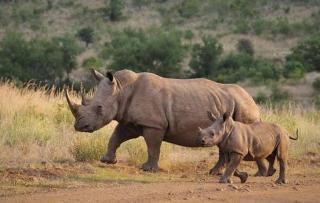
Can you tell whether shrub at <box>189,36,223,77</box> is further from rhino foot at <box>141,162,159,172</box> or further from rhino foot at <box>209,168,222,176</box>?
rhino foot at <box>141,162,159,172</box>

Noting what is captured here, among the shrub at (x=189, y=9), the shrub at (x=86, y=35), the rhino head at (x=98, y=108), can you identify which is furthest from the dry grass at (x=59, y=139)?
the shrub at (x=189, y=9)

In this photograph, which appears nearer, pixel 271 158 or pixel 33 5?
pixel 271 158

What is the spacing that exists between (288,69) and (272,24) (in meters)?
18.8

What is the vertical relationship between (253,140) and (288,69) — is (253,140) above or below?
below

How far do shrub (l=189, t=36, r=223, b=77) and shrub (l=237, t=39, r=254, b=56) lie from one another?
743 cm

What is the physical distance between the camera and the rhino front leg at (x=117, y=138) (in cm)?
1190

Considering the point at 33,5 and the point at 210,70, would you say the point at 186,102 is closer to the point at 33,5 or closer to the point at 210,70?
the point at 210,70

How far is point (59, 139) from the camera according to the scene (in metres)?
14.5

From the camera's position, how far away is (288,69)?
134 ft

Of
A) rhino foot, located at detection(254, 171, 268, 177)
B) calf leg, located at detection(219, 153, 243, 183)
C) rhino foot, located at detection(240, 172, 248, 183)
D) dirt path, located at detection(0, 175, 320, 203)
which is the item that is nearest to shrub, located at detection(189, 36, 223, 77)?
rhino foot, located at detection(254, 171, 268, 177)

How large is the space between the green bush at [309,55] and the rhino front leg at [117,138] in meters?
30.3

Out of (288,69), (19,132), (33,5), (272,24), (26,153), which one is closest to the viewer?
(26,153)

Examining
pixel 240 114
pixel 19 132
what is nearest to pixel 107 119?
pixel 240 114

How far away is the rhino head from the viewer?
1138 cm
